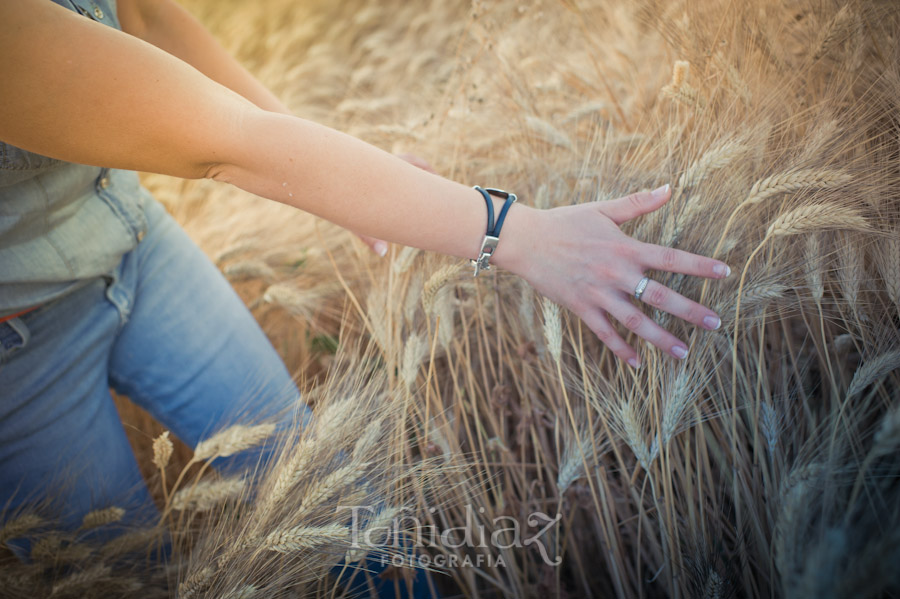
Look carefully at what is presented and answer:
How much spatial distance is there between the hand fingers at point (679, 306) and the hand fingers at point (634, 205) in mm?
127

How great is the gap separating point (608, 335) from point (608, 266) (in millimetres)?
121

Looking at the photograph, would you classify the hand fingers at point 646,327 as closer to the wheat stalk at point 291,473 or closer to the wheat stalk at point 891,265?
the wheat stalk at point 891,265

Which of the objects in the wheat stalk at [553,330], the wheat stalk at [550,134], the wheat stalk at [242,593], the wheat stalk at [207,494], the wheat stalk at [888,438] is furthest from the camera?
the wheat stalk at [550,134]

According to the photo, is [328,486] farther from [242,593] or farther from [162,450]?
[162,450]

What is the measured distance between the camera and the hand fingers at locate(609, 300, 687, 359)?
28.9 inches

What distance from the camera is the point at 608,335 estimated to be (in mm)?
772

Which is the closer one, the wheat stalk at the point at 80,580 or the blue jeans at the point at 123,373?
the wheat stalk at the point at 80,580

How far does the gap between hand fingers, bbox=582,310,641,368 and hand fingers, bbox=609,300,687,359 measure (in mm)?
25

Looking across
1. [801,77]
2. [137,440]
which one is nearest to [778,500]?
[801,77]

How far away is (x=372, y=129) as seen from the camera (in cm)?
158

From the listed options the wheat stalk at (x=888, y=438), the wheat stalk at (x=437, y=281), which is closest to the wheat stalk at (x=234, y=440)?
the wheat stalk at (x=437, y=281)

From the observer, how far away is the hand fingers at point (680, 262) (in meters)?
0.70

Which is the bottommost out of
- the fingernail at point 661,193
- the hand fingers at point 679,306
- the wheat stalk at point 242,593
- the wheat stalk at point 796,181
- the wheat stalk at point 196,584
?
the wheat stalk at point 196,584

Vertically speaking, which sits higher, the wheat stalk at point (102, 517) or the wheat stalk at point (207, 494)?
the wheat stalk at point (207, 494)
